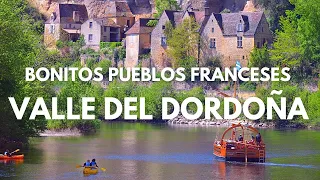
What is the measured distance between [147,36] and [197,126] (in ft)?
66.7

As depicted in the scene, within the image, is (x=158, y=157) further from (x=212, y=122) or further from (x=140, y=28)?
(x=140, y=28)

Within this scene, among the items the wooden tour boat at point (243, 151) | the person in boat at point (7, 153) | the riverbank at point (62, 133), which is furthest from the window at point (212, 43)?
the person in boat at point (7, 153)

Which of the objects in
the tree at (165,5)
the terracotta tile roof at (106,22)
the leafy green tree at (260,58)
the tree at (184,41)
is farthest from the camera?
the terracotta tile roof at (106,22)

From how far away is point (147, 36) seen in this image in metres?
107

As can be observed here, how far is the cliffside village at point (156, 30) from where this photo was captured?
9862cm

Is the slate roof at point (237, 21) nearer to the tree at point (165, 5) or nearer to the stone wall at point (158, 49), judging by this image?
the stone wall at point (158, 49)

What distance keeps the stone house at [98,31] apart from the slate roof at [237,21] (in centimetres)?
1458

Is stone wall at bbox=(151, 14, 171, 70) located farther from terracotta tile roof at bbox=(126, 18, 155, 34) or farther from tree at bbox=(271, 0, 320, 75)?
tree at bbox=(271, 0, 320, 75)

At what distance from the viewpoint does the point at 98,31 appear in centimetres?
11206

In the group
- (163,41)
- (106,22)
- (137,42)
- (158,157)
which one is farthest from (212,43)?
(158,157)

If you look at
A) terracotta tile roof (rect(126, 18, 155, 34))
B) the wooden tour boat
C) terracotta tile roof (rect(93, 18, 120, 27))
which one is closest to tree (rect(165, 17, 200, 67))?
terracotta tile roof (rect(126, 18, 155, 34))

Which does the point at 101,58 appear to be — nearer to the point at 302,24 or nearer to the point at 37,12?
the point at 37,12

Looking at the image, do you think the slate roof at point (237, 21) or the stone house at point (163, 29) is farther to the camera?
the stone house at point (163, 29)

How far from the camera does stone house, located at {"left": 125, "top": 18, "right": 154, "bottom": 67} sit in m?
106
